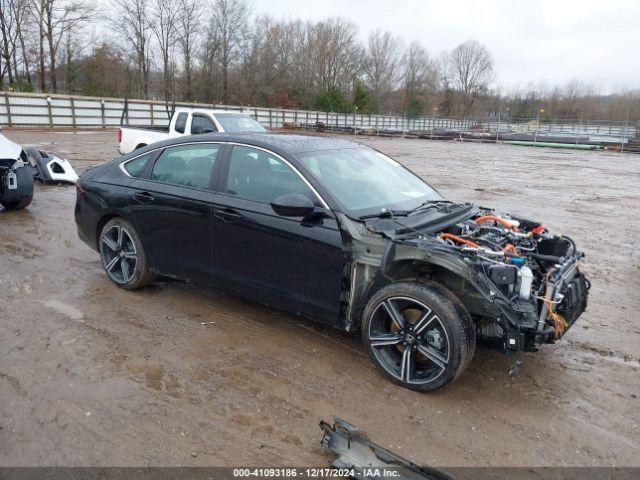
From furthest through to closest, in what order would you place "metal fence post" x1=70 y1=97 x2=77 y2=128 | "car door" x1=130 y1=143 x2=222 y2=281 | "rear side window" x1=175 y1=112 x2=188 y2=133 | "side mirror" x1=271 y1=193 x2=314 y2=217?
"metal fence post" x1=70 y1=97 x2=77 y2=128 < "rear side window" x1=175 y1=112 x2=188 y2=133 < "car door" x1=130 y1=143 x2=222 y2=281 < "side mirror" x1=271 y1=193 x2=314 y2=217

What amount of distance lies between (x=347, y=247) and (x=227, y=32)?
184 feet

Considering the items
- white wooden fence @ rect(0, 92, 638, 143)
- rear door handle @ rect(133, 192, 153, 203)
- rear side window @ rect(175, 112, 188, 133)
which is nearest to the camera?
rear door handle @ rect(133, 192, 153, 203)

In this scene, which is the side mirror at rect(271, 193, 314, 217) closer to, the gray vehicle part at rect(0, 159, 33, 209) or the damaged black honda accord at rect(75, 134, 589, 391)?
the damaged black honda accord at rect(75, 134, 589, 391)

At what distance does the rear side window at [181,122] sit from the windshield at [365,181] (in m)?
8.92

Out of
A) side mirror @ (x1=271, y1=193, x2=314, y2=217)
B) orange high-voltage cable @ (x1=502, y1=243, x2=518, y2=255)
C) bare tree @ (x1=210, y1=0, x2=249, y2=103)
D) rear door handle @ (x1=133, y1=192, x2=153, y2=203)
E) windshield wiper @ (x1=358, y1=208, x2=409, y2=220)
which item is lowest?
orange high-voltage cable @ (x1=502, y1=243, x2=518, y2=255)

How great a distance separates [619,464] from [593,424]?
1.21 feet

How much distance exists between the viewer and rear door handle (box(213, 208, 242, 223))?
4.21 metres

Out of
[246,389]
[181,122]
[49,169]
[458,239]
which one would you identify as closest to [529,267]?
[458,239]

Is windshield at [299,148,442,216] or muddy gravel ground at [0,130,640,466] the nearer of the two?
muddy gravel ground at [0,130,640,466]

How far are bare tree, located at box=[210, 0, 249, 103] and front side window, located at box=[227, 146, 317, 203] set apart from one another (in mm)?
51858

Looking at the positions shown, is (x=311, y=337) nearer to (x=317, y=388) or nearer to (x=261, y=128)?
(x=317, y=388)

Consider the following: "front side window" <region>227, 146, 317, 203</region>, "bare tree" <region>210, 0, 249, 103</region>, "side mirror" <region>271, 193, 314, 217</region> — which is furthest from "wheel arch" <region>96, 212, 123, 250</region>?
"bare tree" <region>210, 0, 249, 103</region>

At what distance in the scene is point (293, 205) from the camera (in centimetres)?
371

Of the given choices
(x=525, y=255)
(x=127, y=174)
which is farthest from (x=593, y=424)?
(x=127, y=174)
